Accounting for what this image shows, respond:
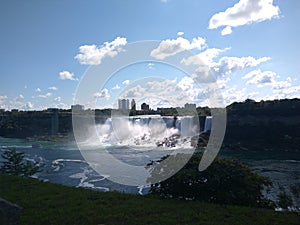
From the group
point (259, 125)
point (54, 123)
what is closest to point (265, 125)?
point (259, 125)

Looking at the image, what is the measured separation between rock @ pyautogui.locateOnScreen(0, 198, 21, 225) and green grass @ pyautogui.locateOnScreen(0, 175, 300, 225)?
120 centimetres

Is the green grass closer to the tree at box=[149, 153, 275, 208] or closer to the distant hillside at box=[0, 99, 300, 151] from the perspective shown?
the tree at box=[149, 153, 275, 208]

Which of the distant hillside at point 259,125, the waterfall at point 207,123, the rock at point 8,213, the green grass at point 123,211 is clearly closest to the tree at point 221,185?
the green grass at point 123,211

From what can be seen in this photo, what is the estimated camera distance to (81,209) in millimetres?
5059

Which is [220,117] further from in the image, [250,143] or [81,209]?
[81,209]

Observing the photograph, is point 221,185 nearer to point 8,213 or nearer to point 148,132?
point 8,213

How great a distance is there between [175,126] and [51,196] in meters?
32.3

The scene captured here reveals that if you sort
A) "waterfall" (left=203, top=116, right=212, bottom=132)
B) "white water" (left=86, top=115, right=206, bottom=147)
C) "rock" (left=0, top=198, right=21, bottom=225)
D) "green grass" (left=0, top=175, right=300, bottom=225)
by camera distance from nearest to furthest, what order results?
"rock" (left=0, top=198, right=21, bottom=225), "green grass" (left=0, top=175, right=300, bottom=225), "white water" (left=86, top=115, right=206, bottom=147), "waterfall" (left=203, top=116, right=212, bottom=132)

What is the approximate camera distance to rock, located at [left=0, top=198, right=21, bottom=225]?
3.16 m

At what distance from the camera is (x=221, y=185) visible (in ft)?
19.5

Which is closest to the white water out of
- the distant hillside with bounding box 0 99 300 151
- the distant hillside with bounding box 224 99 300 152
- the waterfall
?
the waterfall

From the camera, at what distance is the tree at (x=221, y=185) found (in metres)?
5.87

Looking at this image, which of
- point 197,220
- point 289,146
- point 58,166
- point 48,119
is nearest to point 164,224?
point 197,220

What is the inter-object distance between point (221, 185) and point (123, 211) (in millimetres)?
2015
